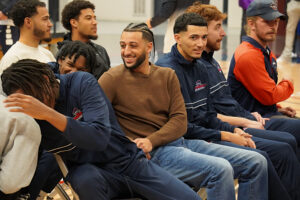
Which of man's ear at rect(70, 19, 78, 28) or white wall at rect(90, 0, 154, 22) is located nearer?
man's ear at rect(70, 19, 78, 28)

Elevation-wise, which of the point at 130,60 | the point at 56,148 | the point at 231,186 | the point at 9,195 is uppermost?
the point at 130,60

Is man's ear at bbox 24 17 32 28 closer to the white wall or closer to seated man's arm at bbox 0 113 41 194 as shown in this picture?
seated man's arm at bbox 0 113 41 194

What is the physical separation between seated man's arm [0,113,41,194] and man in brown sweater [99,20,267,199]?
703 mm

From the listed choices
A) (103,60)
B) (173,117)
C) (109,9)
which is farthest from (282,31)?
(173,117)

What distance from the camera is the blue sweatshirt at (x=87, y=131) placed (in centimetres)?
207

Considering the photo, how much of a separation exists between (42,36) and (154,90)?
1.39 m

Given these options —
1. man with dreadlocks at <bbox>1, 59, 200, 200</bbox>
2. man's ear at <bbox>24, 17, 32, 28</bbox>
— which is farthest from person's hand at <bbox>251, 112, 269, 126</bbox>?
man's ear at <bbox>24, 17, 32, 28</bbox>

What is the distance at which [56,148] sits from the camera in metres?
2.11

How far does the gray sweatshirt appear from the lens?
1.91 meters

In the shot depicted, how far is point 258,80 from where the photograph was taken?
3.58 meters

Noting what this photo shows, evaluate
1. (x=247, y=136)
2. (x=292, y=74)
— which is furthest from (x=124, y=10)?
(x=247, y=136)

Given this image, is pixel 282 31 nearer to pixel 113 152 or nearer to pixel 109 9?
pixel 109 9

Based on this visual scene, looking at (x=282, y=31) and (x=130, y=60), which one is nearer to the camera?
(x=130, y=60)

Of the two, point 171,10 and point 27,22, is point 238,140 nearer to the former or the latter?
point 27,22
